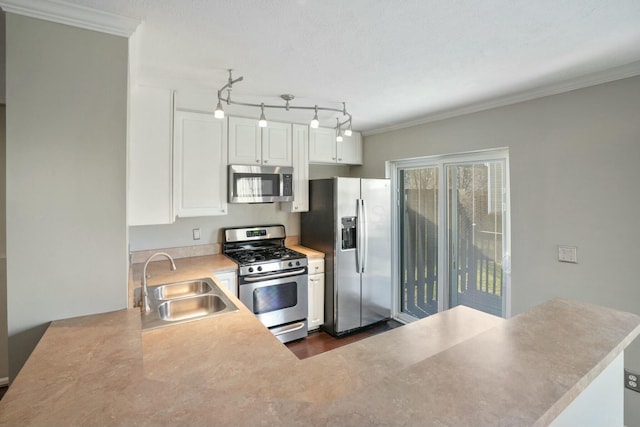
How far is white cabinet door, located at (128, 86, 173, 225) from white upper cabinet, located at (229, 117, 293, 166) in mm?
924

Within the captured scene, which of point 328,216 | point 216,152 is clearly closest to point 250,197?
point 216,152

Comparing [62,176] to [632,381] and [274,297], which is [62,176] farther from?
[632,381]

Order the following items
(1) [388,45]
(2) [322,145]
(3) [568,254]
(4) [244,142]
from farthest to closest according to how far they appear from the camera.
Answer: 1. (2) [322,145]
2. (4) [244,142]
3. (3) [568,254]
4. (1) [388,45]

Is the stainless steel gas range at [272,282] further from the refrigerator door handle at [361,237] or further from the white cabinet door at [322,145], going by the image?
the white cabinet door at [322,145]

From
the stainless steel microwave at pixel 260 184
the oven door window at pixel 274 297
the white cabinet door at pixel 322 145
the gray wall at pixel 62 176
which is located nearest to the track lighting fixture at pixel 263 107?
the white cabinet door at pixel 322 145

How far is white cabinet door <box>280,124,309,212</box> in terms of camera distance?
11.6 ft

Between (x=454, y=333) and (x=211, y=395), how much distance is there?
123 centimetres

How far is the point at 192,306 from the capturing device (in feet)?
7.02

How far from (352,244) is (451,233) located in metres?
1.07

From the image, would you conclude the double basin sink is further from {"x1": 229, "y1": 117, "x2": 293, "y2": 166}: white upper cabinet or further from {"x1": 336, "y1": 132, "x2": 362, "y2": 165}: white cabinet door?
{"x1": 336, "y1": 132, "x2": 362, "y2": 165}: white cabinet door

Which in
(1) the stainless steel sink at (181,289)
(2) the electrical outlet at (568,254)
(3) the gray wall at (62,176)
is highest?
(3) the gray wall at (62,176)

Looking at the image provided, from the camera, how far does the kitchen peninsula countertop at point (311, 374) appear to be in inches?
25.8

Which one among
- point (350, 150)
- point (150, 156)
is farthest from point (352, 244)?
point (150, 156)

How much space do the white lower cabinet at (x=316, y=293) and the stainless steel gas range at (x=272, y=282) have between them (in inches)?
4.2
